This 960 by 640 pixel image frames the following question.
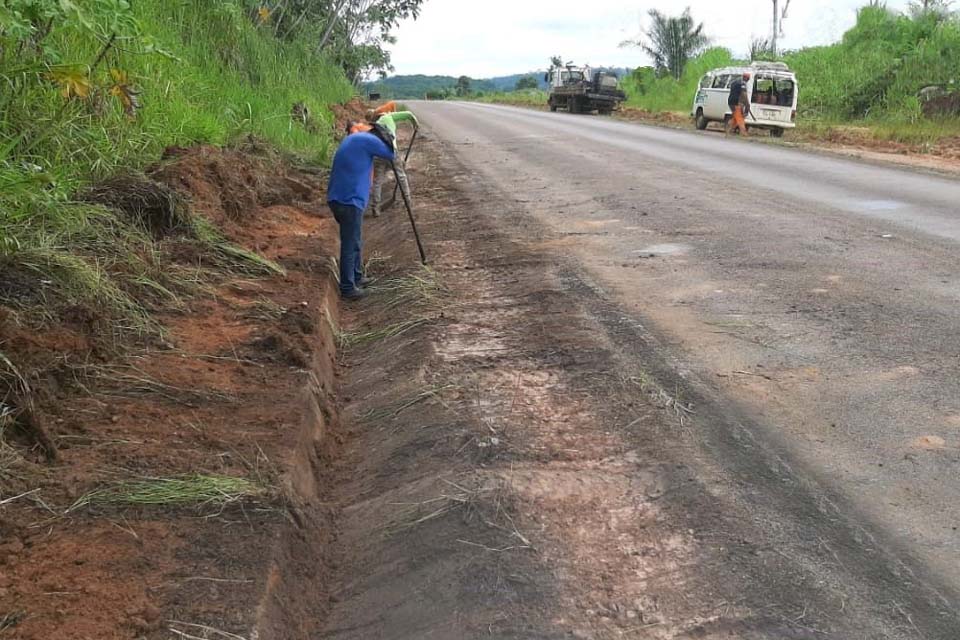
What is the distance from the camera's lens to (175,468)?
3.38 meters

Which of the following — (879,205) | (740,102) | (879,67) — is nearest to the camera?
(879,205)

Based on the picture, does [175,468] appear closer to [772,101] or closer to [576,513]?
[576,513]

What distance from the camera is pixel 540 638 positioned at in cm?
252

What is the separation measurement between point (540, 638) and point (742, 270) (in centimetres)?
478

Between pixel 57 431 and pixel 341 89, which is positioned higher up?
pixel 341 89

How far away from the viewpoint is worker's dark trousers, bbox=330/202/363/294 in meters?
6.63

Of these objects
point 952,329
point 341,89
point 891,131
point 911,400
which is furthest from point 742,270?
point 341,89

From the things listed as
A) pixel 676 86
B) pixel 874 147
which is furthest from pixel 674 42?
pixel 874 147

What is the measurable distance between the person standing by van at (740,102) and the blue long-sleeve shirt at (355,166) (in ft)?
61.6

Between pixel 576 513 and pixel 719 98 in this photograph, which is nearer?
pixel 576 513

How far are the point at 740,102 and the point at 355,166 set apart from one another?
62.7 ft

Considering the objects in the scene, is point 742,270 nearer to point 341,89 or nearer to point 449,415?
point 449,415

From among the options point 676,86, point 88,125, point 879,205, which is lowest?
point 879,205

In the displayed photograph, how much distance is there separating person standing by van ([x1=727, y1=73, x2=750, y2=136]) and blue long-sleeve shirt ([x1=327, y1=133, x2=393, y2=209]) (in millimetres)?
18771
